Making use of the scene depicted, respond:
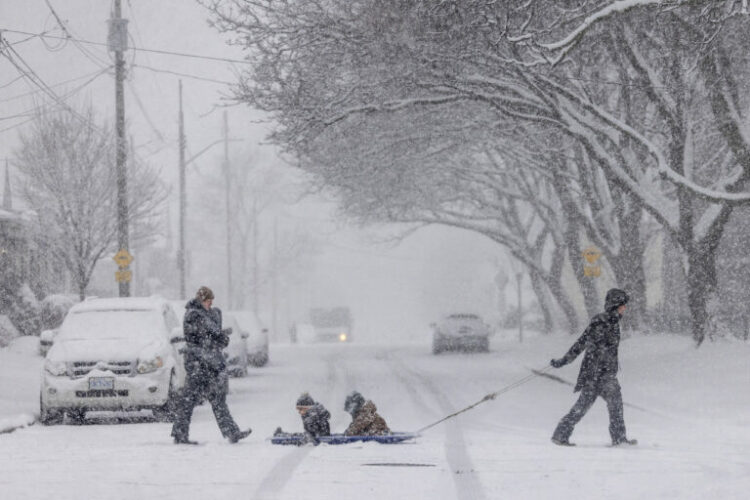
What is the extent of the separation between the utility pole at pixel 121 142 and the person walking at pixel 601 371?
17187mm

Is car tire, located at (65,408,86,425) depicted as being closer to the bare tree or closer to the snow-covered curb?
the snow-covered curb

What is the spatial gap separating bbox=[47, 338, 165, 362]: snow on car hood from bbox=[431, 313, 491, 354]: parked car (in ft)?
72.3


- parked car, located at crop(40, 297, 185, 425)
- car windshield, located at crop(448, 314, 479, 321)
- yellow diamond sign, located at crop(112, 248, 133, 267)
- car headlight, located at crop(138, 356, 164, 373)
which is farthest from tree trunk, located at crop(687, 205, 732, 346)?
car windshield, located at crop(448, 314, 479, 321)

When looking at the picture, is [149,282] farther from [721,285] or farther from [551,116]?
[551,116]

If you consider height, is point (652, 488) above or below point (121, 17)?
below

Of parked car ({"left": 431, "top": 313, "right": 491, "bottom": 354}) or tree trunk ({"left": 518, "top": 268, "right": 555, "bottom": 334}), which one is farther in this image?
tree trunk ({"left": 518, "top": 268, "right": 555, "bottom": 334})

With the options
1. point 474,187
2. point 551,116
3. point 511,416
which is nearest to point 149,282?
point 474,187

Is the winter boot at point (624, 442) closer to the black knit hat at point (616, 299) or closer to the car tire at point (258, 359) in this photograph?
the black knit hat at point (616, 299)

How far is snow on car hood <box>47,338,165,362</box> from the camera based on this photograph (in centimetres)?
1609

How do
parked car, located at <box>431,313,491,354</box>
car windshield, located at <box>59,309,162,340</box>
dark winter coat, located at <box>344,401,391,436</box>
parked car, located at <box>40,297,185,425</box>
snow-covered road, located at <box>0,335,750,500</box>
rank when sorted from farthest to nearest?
parked car, located at <box>431,313,491,354</box>
car windshield, located at <box>59,309,162,340</box>
parked car, located at <box>40,297,185,425</box>
dark winter coat, located at <box>344,401,391,436</box>
snow-covered road, located at <box>0,335,750,500</box>

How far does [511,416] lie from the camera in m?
16.6

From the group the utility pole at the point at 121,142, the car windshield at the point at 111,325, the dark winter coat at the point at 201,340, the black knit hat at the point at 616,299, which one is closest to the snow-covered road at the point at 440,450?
the dark winter coat at the point at 201,340

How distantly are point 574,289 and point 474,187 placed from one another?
96.6 ft

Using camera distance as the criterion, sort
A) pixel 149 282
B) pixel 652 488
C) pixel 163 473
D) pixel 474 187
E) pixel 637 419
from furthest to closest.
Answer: pixel 149 282 → pixel 474 187 → pixel 637 419 → pixel 163 473 → pixel 652 488
